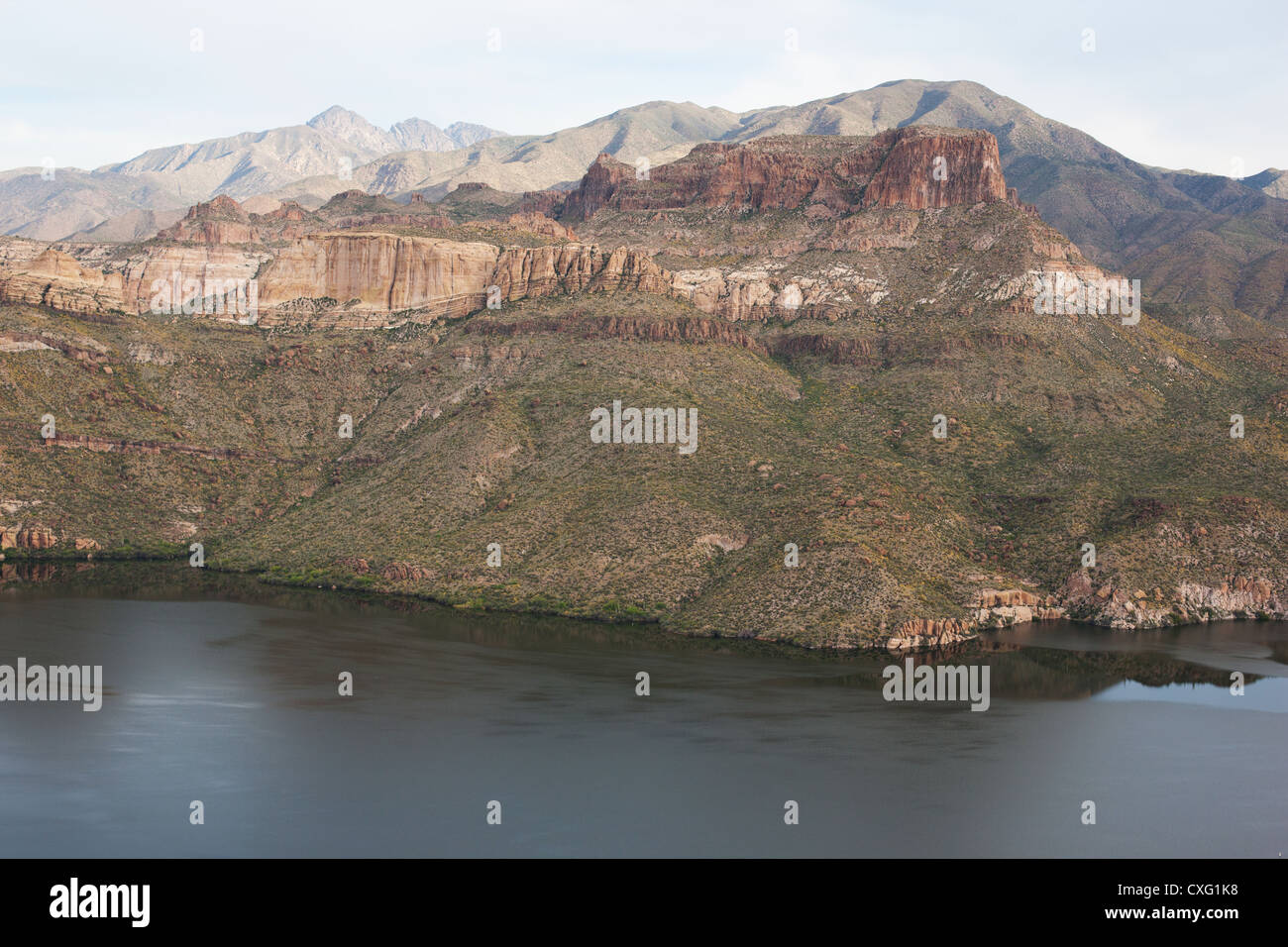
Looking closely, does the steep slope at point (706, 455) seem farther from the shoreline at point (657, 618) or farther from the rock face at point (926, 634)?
the shoreline at point (657, 618)

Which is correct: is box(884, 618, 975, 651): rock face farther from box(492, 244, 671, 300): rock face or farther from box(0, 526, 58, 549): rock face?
box(0, 526, 58, 549): rock face

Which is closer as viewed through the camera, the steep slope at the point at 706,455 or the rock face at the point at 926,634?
the rock face at the point at 926,634

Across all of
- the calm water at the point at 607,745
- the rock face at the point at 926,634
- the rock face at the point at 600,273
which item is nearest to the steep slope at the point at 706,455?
the rock face at the point at 926,634

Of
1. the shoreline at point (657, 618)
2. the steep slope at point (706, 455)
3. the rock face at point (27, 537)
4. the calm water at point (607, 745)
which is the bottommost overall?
the calm water at point (607, 745)

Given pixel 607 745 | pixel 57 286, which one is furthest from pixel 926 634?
pixel 57 286

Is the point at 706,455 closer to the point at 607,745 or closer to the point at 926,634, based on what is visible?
the point at 926,634
